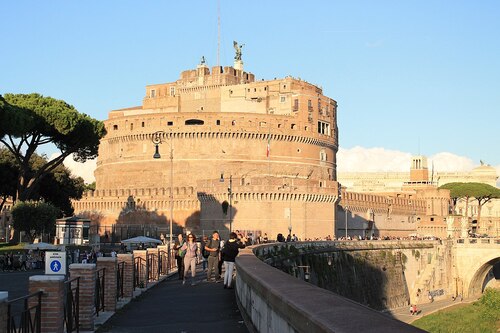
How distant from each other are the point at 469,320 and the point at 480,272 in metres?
18.2

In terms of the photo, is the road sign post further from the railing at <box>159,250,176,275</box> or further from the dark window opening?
the dark window opening

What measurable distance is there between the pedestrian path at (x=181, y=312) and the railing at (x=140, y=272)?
329 millimetres

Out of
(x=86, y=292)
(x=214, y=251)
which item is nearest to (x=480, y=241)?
(x=214, y=251)

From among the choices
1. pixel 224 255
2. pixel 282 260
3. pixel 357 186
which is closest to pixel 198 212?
pixel 282 260

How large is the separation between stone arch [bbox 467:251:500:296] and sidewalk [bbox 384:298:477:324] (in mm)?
2649

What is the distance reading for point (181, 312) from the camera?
1308 cm

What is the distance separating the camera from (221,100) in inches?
3472

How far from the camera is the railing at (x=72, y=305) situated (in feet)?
32.3

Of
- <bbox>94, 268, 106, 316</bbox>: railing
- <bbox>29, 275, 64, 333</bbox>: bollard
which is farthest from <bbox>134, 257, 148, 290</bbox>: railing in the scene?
<bbox>29, 275, 64, 333</bbox>: bollard

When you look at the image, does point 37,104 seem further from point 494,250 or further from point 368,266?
point 494,250

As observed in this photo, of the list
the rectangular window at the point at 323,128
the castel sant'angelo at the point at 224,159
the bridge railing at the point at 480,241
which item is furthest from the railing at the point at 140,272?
the rectangular window at the point at 323,128

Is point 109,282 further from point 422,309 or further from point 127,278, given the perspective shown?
point 422,309

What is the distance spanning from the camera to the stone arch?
64.5 m

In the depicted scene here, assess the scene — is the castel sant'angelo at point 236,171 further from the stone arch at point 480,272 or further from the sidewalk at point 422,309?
the stone arch at point 480,272
